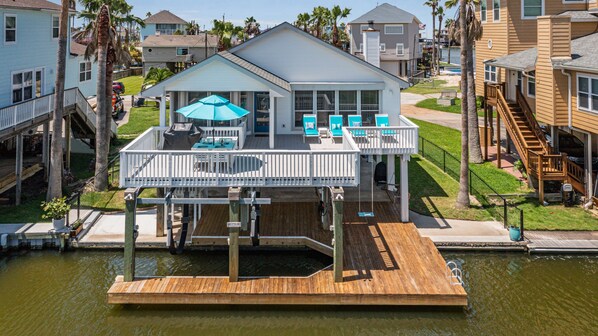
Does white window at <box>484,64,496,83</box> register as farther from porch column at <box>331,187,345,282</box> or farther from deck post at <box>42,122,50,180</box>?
deck post at <box>42,122,50,180</box>

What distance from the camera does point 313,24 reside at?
75.2m

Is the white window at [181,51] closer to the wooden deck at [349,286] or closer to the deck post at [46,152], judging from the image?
the deck post at [46,152]

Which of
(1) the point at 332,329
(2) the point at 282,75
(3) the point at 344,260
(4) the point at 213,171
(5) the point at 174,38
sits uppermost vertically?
(5) the point at 174,38

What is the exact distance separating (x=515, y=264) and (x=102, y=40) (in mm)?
19282

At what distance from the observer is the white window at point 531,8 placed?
84.3 feet

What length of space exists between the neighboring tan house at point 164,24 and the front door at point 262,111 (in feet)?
277

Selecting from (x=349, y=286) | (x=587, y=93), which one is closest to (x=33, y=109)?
(x=349, y=286)

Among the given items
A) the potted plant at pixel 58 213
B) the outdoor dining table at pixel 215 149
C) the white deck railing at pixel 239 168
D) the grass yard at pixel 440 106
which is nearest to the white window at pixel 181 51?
the grass yard at pixel 440 106

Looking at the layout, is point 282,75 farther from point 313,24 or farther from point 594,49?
point 313,24

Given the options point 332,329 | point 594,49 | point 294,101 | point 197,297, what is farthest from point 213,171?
point 594,49

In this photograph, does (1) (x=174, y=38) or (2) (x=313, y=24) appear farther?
(2) (x=313, y=24)

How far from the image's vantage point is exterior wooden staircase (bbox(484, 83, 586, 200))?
20094 millimetres

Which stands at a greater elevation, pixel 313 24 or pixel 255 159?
pixel 313 24

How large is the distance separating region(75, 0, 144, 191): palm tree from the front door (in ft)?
23.8
